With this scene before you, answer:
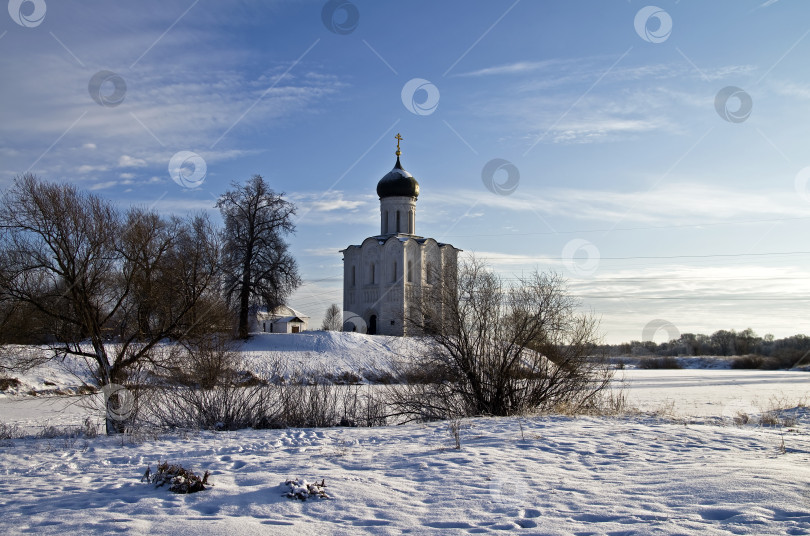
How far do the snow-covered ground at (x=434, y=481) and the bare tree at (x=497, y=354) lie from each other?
4.35m

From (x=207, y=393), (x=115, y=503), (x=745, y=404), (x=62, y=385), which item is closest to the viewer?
(x=115, y=503)

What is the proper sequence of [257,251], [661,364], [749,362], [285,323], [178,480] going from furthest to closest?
[661,364] < [749,362] < [285,323] < [257,251] < [178,480]

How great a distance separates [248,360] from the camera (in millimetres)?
29984

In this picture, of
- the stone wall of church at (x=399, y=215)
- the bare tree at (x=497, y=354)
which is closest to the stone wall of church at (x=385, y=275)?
the stone wall of church at (x=399, y=215)

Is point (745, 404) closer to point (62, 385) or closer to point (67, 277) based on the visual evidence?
point (67, 277)

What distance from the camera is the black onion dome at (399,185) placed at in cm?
4400

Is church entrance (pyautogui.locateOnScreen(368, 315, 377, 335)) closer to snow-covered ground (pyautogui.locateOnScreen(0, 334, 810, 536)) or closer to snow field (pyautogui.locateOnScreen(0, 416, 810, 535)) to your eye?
snow-covered ground (pyautogui.locateOnScreen(0, 334, 810, 536))

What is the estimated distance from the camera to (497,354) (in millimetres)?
15891

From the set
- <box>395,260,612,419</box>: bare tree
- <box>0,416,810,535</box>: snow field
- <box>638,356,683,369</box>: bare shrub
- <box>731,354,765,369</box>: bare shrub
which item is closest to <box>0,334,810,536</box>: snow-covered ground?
<box>0,416,810,535</box>: snow field

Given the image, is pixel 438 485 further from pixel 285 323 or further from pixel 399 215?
pixel 285 323

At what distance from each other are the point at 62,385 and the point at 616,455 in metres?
24.4

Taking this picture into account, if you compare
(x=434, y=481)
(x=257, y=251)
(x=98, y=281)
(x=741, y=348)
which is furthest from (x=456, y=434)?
(x=741, y=348)

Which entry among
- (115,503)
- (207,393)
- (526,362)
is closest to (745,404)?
(526,362)

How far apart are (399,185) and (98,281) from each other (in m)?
31.5
